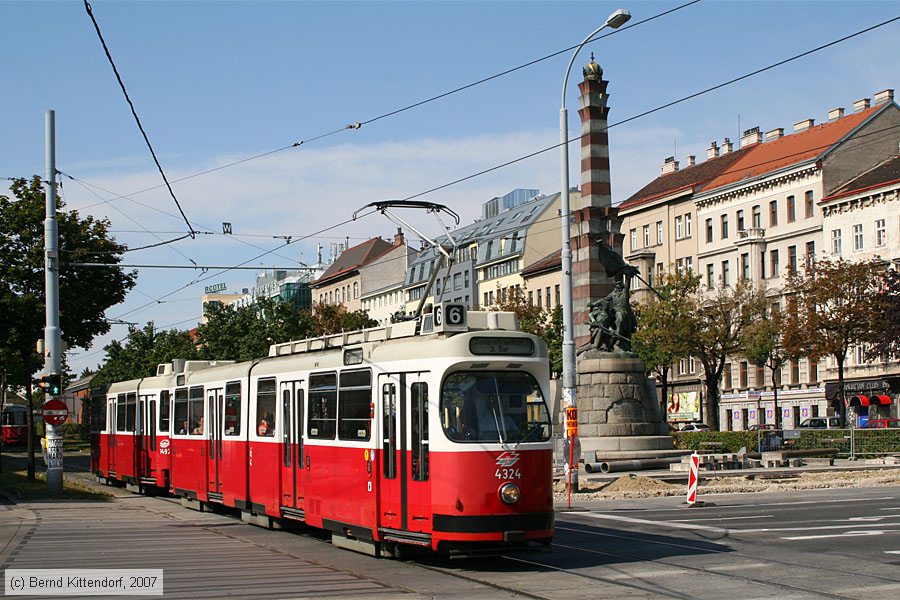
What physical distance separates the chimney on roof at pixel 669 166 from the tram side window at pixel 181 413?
213 ft

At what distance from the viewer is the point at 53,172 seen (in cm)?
2923

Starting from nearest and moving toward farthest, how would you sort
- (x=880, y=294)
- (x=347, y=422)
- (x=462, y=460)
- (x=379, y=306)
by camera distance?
(x=462, y=460) → (x=347, y=422) → (x=880, y=294) → (x=379, y=306)

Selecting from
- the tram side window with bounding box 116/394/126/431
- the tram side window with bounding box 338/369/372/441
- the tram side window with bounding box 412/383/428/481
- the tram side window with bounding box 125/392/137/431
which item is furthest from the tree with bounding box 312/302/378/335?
the tram side window with bounding box 412/383/428/481

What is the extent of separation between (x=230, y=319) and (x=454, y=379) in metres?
54.1

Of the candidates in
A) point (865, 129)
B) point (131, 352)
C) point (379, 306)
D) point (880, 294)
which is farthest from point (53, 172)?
point (379, 306)

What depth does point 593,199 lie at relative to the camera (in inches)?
1527

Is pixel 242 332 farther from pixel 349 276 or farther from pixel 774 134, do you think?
pixel 349 276

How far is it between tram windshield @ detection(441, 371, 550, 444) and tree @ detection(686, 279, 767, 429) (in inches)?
1962

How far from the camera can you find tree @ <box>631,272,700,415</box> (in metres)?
63.9

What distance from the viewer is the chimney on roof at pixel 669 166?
86812 mm

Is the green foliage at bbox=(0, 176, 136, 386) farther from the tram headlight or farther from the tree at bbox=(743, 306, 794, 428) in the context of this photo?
the tram headlight

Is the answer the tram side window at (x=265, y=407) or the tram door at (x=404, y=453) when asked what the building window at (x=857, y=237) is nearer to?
the tram side window at (x=265, y=407)

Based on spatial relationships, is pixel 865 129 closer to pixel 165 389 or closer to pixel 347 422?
pixel 165 389

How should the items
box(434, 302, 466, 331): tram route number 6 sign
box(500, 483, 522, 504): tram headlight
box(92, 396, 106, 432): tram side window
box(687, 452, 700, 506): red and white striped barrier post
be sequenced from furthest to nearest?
box(92, 396, 106, 432): tram side window → box(687, 452, 700, 506): red and white striped barrier post → box(434, 302, 466, 331): tram route number 6 sign → box(500, 483, 522, 504): tram headlight
